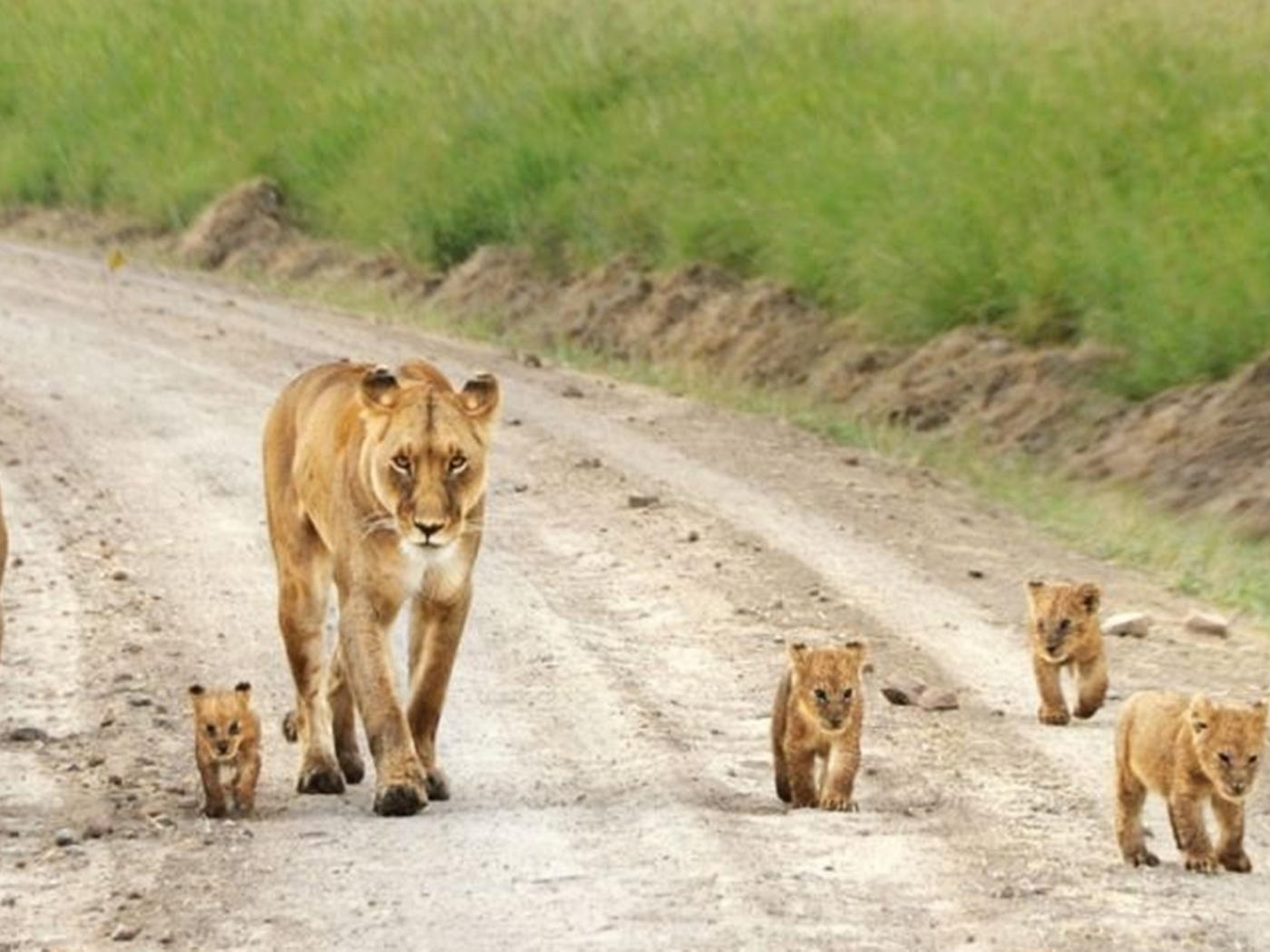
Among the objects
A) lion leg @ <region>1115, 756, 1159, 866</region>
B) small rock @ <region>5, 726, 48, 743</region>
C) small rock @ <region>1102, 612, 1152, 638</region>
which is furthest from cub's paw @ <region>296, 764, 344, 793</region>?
small rock @ <region>1102, 612, 1152, 638</region>

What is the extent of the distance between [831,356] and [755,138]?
2989mm

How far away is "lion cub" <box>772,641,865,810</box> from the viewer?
10305mm

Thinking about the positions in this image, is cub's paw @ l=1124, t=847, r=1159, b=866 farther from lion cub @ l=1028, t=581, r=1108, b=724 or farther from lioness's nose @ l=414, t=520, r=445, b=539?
lion cub @ l=1028, t=581, r=1108, b=724

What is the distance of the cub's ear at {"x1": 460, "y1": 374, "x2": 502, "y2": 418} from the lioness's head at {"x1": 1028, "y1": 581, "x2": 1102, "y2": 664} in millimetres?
2615

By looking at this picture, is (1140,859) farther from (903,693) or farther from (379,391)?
(903,693)

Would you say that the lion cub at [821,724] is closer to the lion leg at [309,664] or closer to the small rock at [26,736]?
the lion leg at [309,664]

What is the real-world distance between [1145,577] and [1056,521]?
1.53m

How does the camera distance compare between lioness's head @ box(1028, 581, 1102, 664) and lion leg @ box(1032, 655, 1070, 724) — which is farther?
lioness's head @ box(1028, 581, 1102, 664)

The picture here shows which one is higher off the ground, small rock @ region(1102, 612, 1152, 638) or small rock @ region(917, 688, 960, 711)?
small rock @ region(1102, 612, 1152, 638)

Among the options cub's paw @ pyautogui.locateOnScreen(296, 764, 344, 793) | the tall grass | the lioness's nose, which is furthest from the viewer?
the tall grass

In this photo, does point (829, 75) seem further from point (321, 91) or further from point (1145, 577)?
point (1145, 577)

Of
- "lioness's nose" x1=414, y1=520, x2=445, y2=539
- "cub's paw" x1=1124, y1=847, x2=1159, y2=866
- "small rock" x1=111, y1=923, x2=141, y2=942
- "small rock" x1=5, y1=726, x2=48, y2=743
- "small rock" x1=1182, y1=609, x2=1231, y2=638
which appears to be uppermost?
"lioness's nose" x1=414, y1=520, x2=445, y2=539

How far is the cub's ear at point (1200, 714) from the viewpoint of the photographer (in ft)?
31.7

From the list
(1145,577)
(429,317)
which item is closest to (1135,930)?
(1145,577)
